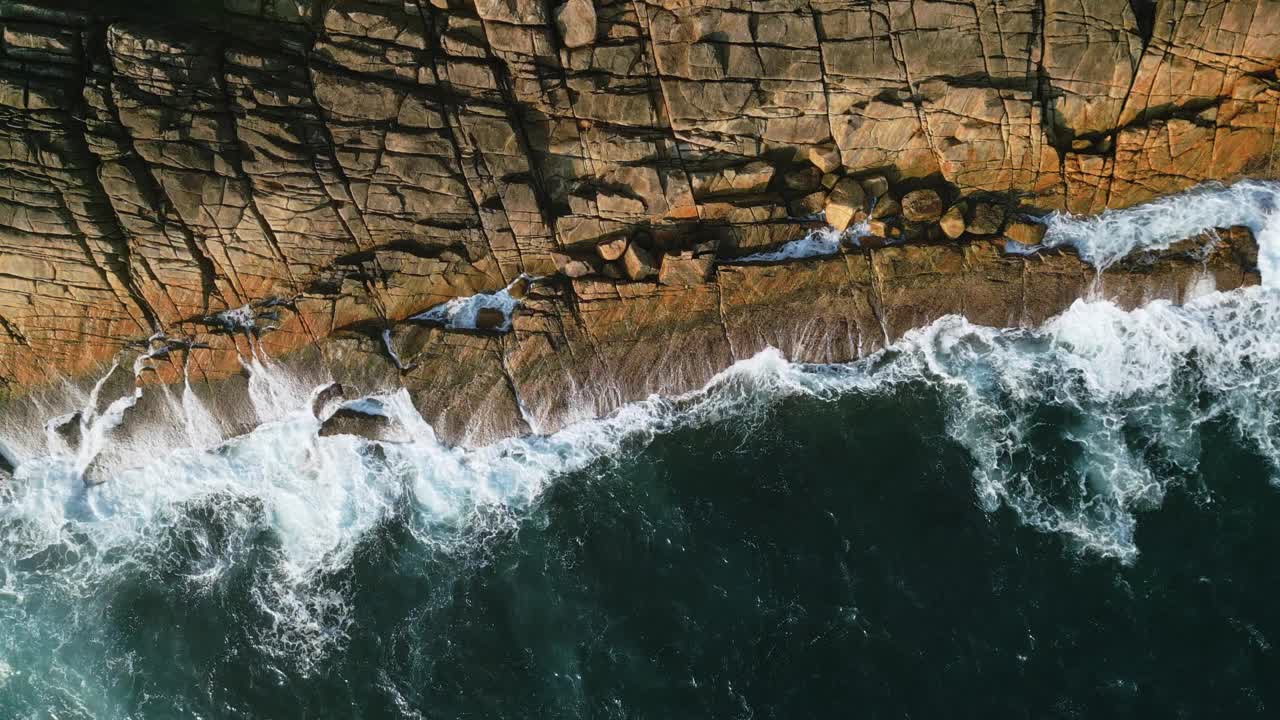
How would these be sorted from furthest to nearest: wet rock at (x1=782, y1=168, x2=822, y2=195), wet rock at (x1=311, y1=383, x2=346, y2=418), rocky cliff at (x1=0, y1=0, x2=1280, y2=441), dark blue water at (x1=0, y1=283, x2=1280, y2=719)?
1. wet rock at (x1=782, y1=168, x2=822, y2=195)
2. wet rock at (x1=311, y1=383, x2=346, y2=418)
3. rocky cliff at (x1=0, y1=0, x2=1280, y2=441)
4. dark blue water at (x1=0, y1=283, x2=1280, y2=719)

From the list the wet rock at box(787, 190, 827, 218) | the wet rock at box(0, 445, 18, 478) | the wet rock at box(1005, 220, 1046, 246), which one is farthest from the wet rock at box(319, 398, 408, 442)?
the wet rock at box(1005, 220, 1046, 246)

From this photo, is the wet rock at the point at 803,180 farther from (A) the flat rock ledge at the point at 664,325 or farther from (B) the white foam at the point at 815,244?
(A) the flat rock ledge at the point at 664,325

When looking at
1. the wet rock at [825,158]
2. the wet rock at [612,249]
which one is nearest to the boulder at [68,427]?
the wet rock at [612,249]

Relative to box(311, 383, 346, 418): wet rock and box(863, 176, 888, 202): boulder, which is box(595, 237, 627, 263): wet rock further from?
box(311, 383, 346, 418): wet rock

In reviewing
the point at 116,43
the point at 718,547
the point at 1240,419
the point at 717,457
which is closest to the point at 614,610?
the point at 718,547

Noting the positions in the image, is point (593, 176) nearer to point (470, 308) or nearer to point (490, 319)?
point (490, 319)
